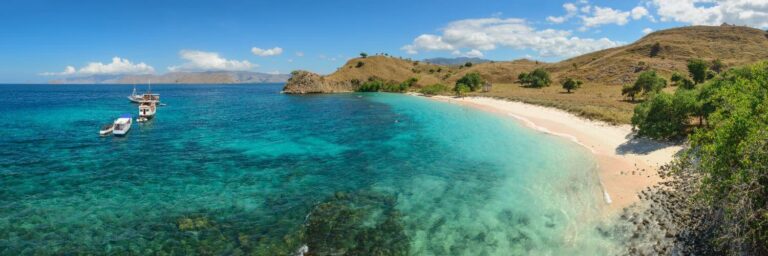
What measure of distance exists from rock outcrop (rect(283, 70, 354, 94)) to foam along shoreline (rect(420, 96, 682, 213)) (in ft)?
371

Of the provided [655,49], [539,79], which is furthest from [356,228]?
[655,49]

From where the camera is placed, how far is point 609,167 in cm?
3325

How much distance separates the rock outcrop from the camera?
165 metres

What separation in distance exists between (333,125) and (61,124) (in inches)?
1818

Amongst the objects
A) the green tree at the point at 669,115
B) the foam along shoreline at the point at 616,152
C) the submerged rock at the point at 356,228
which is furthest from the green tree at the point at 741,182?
the green tree at the point at 669,115

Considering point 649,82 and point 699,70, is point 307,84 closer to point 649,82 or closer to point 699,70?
point 649,82

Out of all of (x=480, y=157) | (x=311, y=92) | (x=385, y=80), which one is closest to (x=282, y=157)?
(x=480, y=157)

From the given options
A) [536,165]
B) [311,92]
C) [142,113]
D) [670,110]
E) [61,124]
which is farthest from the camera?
[311,92]

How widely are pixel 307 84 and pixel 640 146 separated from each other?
141 meters

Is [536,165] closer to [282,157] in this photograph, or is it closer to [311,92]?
[282,157]

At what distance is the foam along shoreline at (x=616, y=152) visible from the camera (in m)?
27.4

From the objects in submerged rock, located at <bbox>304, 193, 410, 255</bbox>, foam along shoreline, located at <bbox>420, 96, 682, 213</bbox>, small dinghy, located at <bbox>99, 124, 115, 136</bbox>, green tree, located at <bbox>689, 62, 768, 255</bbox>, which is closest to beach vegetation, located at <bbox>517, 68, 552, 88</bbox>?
foam along shoreline, located at <bbox>420, 96, 682, 213</bbox>

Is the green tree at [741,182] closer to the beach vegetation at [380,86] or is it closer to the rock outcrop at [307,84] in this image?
the rock outcrop at [307,84]

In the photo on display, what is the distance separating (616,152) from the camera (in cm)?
3828
